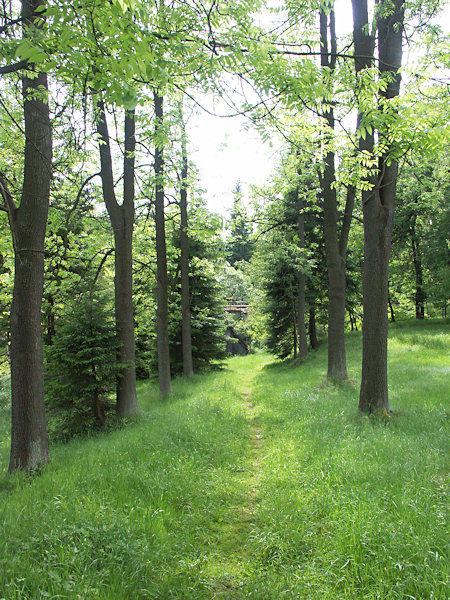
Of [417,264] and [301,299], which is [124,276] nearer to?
[301,299]

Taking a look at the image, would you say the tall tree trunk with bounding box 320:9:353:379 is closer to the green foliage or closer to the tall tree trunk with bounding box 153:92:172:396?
the tall tree trunk with bounding box 153:92:172:396

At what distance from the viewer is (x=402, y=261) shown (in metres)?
24.3

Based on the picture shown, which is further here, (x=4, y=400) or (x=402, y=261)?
(x=402, y=261)

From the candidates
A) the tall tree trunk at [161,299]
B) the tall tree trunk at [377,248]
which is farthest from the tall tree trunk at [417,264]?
the tall tree trunk at [377,248]

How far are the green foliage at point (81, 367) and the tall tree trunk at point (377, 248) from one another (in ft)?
16.9

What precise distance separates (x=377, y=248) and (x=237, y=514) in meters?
5.17

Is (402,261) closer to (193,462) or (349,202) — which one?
(349,202)

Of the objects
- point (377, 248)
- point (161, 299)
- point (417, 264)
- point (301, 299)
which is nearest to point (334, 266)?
point (377, 248)

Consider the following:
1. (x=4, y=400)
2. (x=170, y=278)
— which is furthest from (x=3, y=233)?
(x=170, y=278)

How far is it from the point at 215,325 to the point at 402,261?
1439cm

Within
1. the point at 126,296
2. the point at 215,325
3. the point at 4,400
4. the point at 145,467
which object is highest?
the point at 126,296

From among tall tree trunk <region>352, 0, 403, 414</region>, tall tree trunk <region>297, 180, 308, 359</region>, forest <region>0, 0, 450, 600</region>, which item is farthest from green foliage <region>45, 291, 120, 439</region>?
tall tree trunk <region>297, 180, 308, 359</region>

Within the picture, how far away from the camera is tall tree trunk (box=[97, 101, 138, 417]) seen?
836 cm

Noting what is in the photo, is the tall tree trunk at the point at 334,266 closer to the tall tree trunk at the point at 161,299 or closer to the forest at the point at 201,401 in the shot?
the forest at the point at 201,401
